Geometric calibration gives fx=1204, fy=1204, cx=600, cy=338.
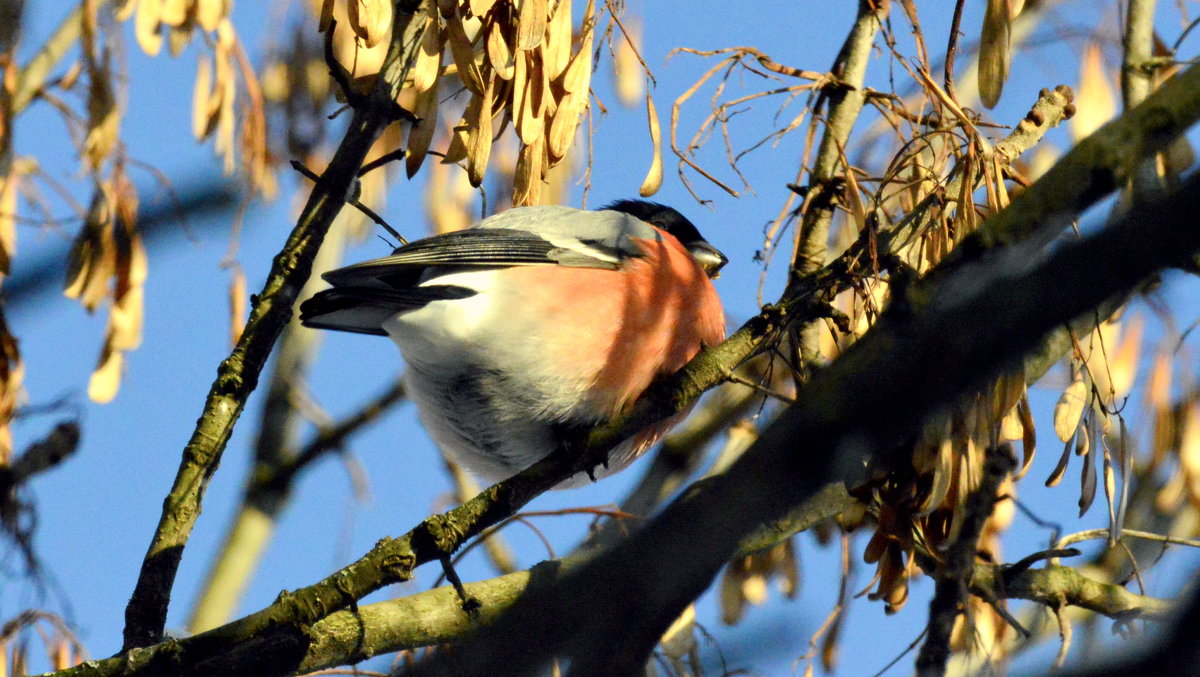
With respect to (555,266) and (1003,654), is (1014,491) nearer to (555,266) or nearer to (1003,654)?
(1003,654)

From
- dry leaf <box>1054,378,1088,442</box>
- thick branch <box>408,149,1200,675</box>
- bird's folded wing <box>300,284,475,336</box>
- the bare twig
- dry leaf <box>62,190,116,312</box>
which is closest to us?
thick branch <box>408,149,1200,675</box>

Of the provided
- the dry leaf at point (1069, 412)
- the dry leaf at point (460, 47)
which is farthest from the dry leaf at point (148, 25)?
the dry leaf at point (1069, 412)

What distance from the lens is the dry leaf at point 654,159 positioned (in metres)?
2.45

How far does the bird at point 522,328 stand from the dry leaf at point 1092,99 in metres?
1.40

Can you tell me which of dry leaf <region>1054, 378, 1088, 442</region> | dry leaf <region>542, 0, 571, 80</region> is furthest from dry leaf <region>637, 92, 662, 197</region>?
dry leaf <region>1054, 378, 1088, 442</region>

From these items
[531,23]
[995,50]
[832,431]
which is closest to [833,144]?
[995,50]

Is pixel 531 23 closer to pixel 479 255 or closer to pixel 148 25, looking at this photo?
pixel 479 255

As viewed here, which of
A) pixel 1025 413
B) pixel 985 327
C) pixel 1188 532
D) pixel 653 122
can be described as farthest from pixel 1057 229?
pixel 1188 532

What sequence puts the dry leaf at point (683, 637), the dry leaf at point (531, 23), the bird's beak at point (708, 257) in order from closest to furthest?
the dry leaf at point (531, 23), the dry leaf at point (683, 637), the bird's beak at point (708, 257)

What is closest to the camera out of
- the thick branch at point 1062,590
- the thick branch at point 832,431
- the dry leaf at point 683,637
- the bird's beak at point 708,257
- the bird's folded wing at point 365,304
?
the thick branch at point 832,431

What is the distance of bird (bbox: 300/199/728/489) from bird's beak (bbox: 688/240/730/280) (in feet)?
1.76

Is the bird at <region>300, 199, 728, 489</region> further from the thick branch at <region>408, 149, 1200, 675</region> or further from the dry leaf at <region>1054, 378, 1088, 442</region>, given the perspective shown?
the thick branch at <region>408, 149, 1200, 675</region>

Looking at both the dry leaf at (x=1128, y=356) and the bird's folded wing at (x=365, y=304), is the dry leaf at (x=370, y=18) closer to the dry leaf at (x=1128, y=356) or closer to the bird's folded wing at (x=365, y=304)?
the bird's folded wing at (x=365, y=304)

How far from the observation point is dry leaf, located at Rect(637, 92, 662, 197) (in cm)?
245
